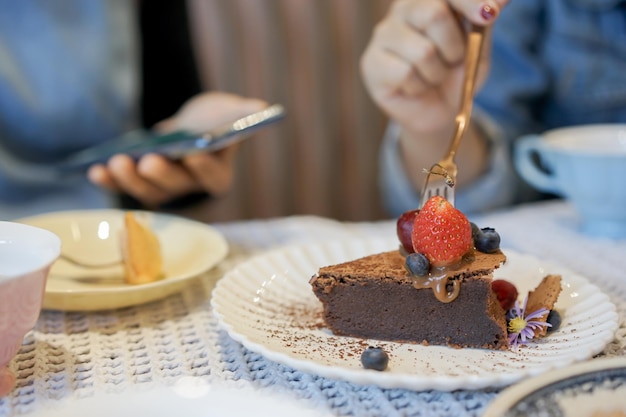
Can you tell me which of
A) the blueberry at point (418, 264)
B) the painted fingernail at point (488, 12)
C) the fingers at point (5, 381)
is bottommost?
the fingers at point (5, 381)

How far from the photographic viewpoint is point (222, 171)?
3.68ft

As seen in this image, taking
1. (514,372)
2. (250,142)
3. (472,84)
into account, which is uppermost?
(472,84)

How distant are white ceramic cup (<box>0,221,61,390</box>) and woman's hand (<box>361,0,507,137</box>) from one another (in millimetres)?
551

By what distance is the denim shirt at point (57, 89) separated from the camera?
1.25 metres

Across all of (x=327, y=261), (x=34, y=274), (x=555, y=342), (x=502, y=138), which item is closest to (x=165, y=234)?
(x=327, y=261)

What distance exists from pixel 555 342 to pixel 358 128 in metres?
1.12

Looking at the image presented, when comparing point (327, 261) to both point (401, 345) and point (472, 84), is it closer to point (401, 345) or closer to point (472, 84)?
point (401, 345)

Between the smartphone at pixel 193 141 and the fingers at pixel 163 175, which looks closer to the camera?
the smartphone at pixel 193 141

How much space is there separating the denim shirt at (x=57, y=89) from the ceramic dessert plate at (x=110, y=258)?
1.47ft

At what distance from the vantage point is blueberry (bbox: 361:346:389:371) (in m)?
0.50

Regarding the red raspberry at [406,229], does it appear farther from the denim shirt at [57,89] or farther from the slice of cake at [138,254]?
the denim shirt at [57,89]

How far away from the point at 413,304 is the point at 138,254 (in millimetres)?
300

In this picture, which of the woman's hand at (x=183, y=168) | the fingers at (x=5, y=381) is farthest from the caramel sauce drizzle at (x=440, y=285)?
the woman's hand at (x=183, y=168)

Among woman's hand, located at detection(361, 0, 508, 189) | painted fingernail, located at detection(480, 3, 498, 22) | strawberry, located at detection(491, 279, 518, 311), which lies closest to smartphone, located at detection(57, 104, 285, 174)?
woman's hand, located at detection(361, 0, 508, 189)
